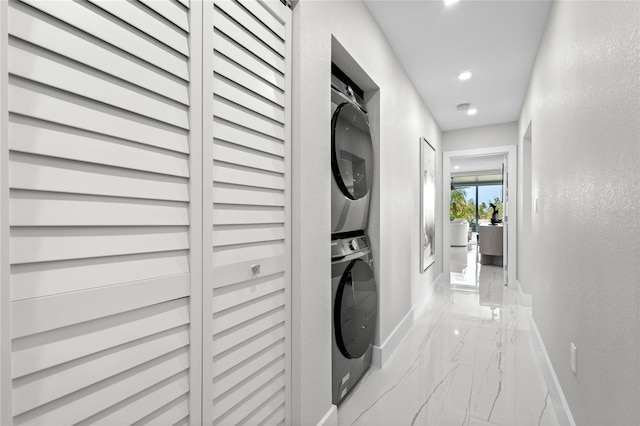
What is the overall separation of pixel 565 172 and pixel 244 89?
67.5 inches

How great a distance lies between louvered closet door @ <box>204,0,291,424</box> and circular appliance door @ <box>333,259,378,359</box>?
20.4 inches

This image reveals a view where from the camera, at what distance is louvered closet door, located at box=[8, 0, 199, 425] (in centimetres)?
59

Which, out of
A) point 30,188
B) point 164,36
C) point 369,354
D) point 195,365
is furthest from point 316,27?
point 369,354

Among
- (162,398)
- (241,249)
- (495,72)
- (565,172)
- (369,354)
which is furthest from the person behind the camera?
(495,72)

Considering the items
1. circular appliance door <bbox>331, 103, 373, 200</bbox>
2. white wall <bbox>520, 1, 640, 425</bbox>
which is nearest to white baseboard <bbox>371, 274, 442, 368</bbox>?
white wall <bbox>520, 1, 640, 425</bbox>

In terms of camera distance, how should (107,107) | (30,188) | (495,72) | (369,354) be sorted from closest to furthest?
(30,188)
(107,107)
(369,354)
(495,72)

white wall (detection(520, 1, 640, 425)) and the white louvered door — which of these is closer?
the white louvered door

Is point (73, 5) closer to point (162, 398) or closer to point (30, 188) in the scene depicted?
point (30, 188)

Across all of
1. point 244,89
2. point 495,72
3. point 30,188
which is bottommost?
point 30,188

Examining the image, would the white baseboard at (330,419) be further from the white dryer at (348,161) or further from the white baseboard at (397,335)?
the white dryer at (348,161)

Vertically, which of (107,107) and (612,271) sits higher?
(107,107)

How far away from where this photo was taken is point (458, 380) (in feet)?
7.11

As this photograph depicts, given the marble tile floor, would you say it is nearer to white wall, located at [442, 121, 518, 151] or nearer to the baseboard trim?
the baseboard trim

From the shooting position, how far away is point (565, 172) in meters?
1.76
